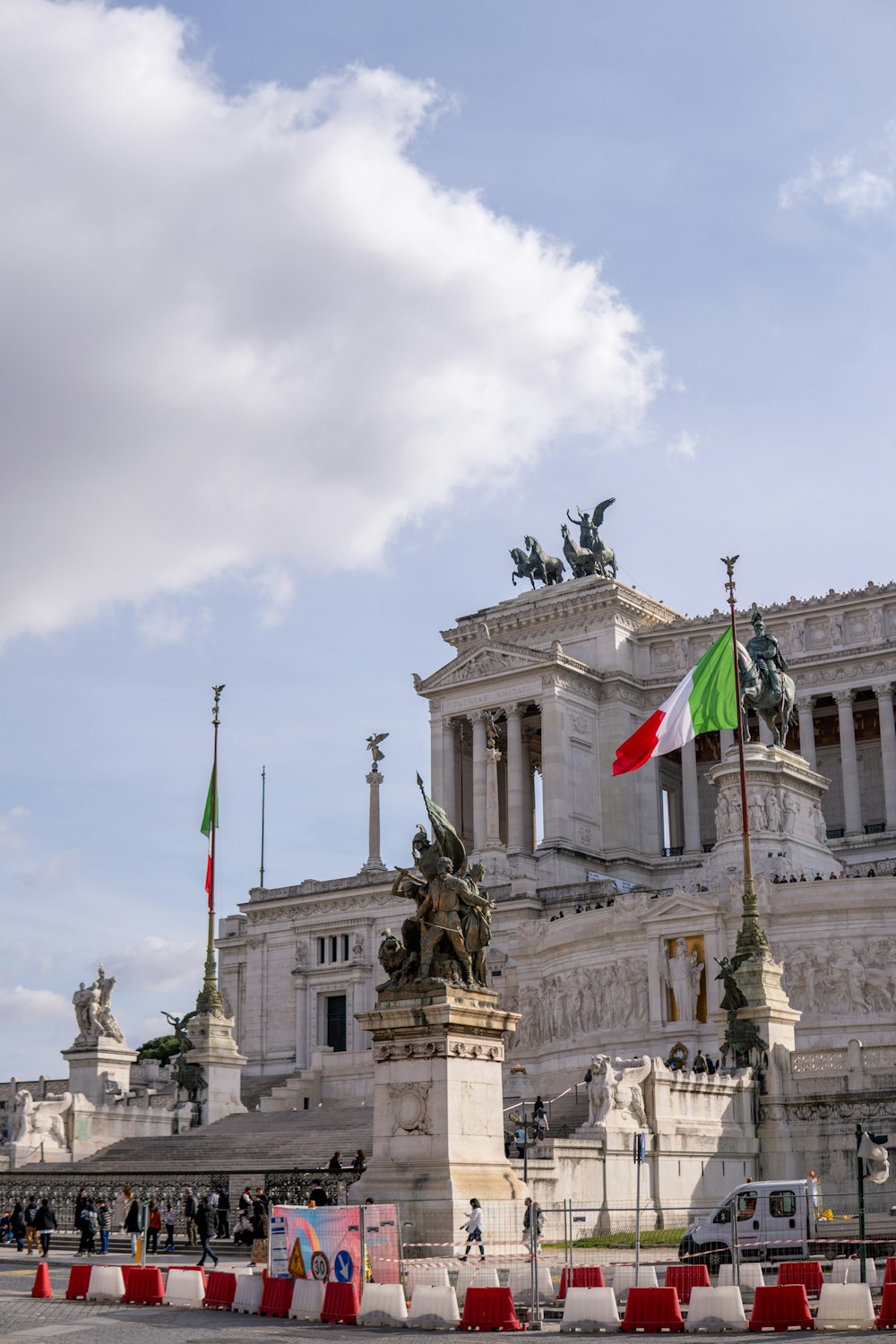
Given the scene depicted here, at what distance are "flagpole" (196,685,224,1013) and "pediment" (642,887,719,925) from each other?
42.0ft

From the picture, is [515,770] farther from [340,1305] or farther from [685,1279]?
[340,1305]

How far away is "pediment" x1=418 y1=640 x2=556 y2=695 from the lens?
80562mm

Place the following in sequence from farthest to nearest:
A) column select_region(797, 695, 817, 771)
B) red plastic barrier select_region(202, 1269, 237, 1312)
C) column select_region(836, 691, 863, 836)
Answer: column select_region(797, 695, 817, 771), column select_region(836, 691, 863, 836), red plastic barrier select_region(202, 1269, 237, 1312)

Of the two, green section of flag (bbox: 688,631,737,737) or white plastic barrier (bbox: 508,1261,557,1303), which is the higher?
green section of flag (bbox: 688,631,737,737)

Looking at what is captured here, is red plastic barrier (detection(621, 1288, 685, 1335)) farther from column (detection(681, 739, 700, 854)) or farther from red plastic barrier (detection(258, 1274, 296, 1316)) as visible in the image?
column (detection(681, 739, 700, 854))

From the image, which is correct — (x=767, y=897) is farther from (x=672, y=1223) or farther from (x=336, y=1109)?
(x=672, y=1223)

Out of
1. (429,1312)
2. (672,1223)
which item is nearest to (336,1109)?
(672,1223)

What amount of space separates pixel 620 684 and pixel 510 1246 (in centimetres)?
5885

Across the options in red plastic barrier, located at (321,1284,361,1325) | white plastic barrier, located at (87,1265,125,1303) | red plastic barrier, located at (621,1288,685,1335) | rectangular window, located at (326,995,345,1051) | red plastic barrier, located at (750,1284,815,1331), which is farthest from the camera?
rectangular window, located at (326,995,345,1051)

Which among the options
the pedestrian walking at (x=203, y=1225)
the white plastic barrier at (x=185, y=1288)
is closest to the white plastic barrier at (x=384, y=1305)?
the white plastic barrier at (x=185, y=1288)

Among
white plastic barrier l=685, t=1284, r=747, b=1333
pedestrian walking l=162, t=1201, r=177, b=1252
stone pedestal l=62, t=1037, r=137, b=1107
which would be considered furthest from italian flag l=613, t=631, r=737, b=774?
white plastic barrier l=685, t=1284, r=747, b=1333

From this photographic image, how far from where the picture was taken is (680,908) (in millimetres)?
50938

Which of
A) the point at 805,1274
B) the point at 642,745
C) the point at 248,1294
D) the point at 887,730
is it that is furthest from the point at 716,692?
the point at 887,730

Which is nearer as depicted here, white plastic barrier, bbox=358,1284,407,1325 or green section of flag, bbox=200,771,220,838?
white plastic barrier, bbox=358,1284,407,1325
